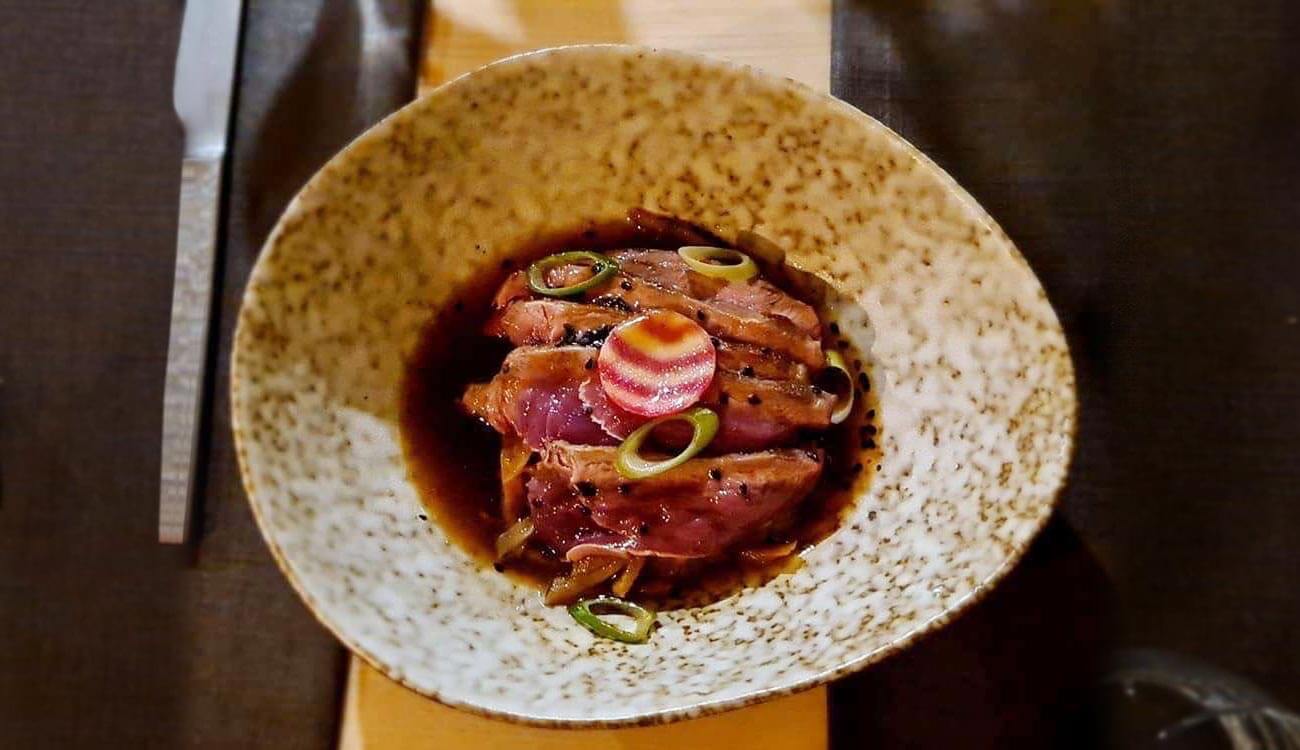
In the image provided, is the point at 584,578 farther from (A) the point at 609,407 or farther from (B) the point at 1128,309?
(B) the point at 1128,309

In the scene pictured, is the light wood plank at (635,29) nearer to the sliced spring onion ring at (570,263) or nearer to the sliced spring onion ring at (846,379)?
the sliced spring onion ring at (570,263)

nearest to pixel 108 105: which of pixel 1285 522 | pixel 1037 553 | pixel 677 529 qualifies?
pixel 677 529

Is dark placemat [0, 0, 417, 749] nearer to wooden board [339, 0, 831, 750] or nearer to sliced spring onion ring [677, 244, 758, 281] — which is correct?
wooden board [339, 0, 831, 750]

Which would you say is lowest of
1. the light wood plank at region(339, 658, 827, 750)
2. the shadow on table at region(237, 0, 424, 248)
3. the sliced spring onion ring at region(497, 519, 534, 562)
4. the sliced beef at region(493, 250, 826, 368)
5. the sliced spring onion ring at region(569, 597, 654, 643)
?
the light wood plank at region(339, 658, 827, 750)

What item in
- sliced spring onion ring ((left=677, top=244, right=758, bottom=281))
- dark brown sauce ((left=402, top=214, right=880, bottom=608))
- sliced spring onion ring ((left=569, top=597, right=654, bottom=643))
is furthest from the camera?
sliced spring onion ring ((left=677, top=244, right=758, bottom=281))

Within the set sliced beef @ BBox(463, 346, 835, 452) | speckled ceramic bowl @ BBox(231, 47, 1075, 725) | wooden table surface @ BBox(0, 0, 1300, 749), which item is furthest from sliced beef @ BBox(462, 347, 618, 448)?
wooden table surface @ BBox(0, 0, 1300, 749)

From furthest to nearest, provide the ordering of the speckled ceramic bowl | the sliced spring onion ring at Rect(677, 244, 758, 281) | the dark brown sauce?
the sliced spring onion ring at Rect(677, 244, 758, 281)
the dark brown sauce
the speckled ceramic bowl

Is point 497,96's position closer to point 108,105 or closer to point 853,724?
point 108,105
